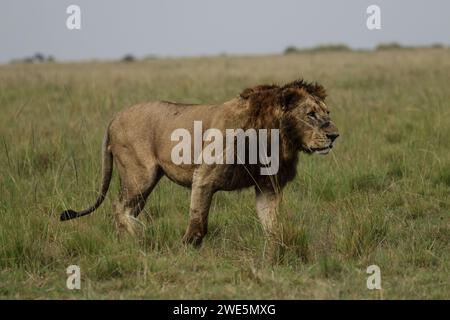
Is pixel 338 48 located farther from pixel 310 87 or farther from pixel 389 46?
pixel 310 87

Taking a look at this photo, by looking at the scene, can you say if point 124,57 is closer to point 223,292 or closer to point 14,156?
point 14,156

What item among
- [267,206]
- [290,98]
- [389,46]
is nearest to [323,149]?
[290,98]

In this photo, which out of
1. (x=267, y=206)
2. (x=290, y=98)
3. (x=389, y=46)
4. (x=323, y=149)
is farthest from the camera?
(x=389, y=46)

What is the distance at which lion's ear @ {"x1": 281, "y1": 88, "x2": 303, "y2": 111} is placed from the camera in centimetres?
556

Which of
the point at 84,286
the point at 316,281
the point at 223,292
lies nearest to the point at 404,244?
the point at 316,281

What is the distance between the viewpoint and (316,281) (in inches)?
189

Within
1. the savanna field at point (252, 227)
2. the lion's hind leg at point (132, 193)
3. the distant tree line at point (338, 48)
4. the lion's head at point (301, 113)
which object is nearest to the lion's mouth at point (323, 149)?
the lion's head at point (301, 113)

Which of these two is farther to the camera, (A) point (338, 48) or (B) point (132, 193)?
(A) point (338, 48)

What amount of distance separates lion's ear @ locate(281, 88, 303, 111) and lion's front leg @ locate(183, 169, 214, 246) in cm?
70

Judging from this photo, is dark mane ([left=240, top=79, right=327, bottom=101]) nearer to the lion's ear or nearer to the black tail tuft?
the lion's ear

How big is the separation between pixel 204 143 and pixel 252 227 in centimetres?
76

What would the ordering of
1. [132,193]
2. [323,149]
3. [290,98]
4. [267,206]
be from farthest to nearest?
1. [132,193]
2. [267,206]
3. [290,98]
4. [323,149]

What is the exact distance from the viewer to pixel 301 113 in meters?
5.54
